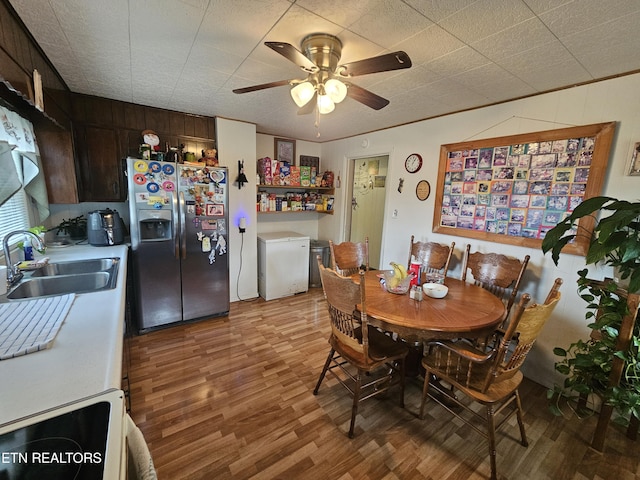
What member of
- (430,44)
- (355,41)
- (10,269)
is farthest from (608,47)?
(10,269)

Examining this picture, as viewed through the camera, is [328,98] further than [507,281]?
No

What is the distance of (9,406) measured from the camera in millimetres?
697

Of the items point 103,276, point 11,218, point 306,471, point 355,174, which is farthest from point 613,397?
point 11,218

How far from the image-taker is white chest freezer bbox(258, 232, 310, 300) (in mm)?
3584

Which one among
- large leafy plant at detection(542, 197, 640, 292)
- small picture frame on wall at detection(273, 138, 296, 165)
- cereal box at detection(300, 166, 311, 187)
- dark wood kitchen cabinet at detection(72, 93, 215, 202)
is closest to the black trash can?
cereal box at detection(300, 166, 311, 187)

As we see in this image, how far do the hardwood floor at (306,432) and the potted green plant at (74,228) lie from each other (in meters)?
1.28

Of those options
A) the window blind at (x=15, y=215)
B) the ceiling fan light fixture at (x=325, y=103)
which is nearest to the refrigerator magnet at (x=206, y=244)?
the window blind at (x=15, y=215)

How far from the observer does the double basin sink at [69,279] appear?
59.1 inches

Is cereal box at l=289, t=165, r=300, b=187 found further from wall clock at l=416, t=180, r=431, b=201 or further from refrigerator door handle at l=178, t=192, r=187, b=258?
wall clock at l=416, t=180, r=431, b=201

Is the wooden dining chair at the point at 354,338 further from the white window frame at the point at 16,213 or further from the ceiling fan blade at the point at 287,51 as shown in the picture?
the white window frame at the point at 16,213

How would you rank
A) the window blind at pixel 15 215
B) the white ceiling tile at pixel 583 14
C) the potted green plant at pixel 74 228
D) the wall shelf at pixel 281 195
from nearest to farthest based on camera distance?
the white ceiling tile at pixel 583 14 → the window blind at pixel 15 215 → the potted green plant at pixel 74 228 → the wall shelf at pixel 281 195

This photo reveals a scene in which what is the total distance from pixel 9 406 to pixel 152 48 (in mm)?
1898

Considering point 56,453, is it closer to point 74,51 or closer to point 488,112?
point 74,51

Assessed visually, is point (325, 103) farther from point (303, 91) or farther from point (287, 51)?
point (287, 51)
